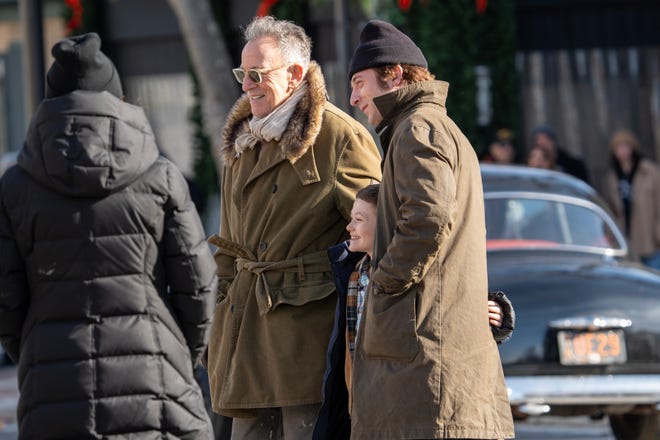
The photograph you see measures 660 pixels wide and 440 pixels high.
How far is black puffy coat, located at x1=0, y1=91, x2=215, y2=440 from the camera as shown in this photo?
4.95 meters

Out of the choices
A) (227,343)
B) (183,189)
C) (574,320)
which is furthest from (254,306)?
(574,320)

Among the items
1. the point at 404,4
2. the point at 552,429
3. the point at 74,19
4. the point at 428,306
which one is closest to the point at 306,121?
the point at 428,306

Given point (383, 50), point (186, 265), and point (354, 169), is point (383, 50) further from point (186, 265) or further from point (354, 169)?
point (186, 265)

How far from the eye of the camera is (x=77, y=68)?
511 centimetres

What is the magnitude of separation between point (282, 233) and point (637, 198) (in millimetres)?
9431

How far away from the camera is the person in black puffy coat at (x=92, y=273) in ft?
16.2

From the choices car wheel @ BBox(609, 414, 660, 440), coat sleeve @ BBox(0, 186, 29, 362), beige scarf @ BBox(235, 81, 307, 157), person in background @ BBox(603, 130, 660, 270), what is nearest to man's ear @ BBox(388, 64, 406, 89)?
beige scarf @ BBox(235, 81, 307, 157)

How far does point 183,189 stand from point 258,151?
35 cm

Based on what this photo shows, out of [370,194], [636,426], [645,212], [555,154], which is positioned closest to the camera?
[370,194]

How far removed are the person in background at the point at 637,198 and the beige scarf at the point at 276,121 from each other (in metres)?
9.03

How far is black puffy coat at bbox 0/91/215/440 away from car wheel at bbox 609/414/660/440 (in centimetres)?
352

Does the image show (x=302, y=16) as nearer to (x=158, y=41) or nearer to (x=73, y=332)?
(x=158, y=41)

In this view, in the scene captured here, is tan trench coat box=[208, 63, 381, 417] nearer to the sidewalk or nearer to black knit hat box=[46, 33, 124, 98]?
black knit hat box=[46, 33, 124, 98]

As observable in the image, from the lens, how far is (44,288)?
498 centimetres
